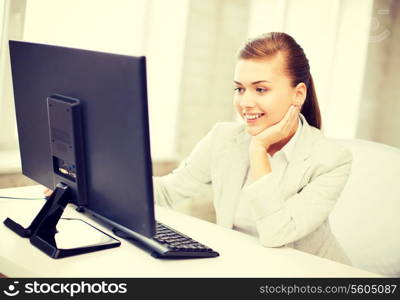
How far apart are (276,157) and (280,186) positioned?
0.15 m

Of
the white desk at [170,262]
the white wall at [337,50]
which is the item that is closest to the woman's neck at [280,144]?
the white desk at [170,262]

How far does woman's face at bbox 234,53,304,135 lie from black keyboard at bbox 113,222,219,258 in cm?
51

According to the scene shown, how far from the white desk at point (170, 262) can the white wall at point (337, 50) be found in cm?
180

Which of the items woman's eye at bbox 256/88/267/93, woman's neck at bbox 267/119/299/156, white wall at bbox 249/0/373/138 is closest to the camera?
woman's eye at bbox 256/88/267/93

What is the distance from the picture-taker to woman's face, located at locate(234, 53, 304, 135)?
1.41 m

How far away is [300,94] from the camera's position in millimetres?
1531

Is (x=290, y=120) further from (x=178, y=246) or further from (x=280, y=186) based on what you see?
(x=178, y=246)

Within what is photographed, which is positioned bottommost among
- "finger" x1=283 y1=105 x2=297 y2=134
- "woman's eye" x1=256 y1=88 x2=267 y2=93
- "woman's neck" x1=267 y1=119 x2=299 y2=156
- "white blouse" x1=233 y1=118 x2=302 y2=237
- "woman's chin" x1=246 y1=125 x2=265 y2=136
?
"white blouse" x1=233 y1=118 x2=302 y2=237

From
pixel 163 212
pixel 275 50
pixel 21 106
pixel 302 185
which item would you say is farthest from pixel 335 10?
pixel 21 106

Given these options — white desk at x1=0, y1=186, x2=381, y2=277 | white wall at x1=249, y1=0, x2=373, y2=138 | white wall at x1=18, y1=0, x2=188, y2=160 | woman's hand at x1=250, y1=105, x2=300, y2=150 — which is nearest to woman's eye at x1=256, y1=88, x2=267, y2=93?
woman's hand at x1=250, y1=105, x2=300, y2=150

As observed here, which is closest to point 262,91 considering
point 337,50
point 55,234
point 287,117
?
point 287,117

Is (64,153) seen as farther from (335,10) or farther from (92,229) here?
(335,10)

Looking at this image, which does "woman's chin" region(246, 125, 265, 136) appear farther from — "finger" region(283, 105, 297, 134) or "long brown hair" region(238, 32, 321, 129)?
"long brown hair" region(238, 32, 321, 129)

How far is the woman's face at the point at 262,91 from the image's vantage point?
141 centimetres
